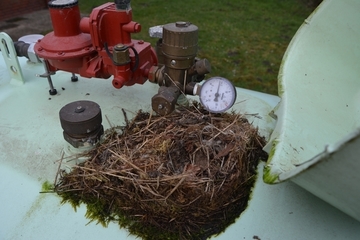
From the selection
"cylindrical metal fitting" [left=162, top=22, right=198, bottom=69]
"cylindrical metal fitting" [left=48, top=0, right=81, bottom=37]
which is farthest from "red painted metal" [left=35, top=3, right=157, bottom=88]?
"cylindrical metal fitting" [left=162, top=22, right=198, bottom=69]

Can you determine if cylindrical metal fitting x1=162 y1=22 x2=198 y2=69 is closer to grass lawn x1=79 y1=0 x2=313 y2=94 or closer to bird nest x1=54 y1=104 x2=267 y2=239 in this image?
bird nest x1=54 y1=104 x2=267 y2=239

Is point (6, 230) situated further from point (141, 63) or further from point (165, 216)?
point (141, 63)

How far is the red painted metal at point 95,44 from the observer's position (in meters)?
1.11

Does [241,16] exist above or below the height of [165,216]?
below

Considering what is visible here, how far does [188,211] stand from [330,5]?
0.90 m

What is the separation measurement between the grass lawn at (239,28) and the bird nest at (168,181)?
1930 millimetres

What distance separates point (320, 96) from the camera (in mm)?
1142

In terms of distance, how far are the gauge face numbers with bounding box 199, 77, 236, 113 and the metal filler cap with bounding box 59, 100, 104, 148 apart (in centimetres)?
38

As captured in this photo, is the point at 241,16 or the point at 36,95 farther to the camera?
the point at 241,16

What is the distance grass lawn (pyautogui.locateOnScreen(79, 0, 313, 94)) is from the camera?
3.06 m

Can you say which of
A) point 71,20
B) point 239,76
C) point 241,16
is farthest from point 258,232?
point 241,16


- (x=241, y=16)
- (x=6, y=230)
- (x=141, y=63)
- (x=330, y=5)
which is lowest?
(x=241, y=16)

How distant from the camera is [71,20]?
115cm

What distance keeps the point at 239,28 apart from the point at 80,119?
11.1ft
